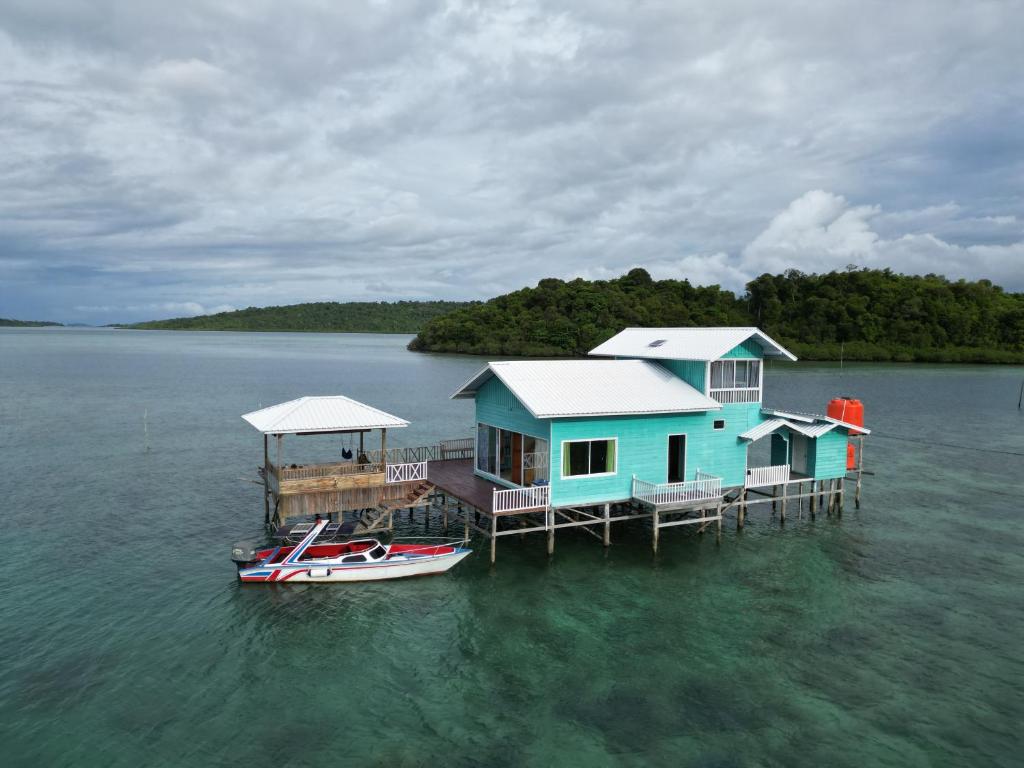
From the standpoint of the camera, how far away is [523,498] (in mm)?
23953

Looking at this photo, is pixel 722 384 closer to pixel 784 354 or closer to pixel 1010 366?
pixel 784 354

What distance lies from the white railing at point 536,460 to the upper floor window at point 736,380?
7.32 metres

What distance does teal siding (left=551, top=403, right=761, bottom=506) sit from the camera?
24266 millimetres

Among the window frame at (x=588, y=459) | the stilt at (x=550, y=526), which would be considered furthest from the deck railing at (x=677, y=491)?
the stilt at (x=550, y=526)

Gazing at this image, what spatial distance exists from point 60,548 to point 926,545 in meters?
32.5

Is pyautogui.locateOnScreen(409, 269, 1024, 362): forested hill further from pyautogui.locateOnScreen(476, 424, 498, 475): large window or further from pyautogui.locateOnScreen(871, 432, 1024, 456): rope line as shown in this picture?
pyautogui.locateOnScreen(476, 424, 498, 475): large window

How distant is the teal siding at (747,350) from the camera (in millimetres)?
27594

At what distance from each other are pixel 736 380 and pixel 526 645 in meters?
14.8

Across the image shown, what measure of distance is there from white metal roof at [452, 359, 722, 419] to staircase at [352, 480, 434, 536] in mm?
4741

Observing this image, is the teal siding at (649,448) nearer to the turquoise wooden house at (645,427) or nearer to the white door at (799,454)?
the turquoise wooden house at (645,427)

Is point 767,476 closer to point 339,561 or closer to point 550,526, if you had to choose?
point 550,526

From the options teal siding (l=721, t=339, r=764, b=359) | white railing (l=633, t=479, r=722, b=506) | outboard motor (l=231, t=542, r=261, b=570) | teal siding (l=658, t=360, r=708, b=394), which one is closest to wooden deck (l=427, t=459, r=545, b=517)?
white railing (l=633, t=479, r=722, b=506)

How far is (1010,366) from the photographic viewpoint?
127m

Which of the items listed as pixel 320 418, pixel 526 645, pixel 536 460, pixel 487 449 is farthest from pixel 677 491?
pixel 320 418
